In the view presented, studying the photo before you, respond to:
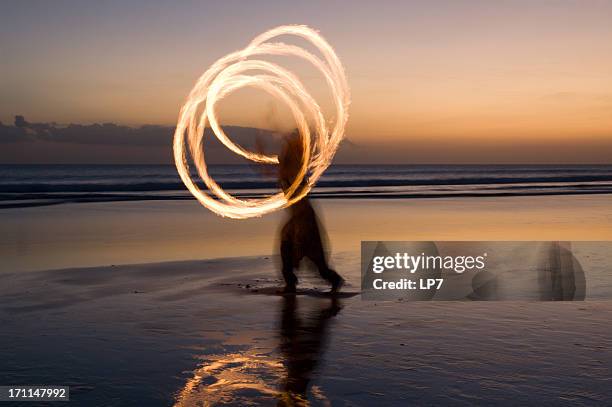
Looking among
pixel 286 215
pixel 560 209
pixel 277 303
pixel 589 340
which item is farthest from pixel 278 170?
pixel 560 209

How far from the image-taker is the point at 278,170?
11.2 meters

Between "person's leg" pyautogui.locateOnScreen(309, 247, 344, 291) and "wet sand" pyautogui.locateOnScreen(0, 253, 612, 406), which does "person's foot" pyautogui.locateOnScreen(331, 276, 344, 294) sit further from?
"wet sand" pyautogui.locateOnScreen(0, 253, 612, 406)

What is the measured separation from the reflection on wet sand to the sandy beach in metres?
0.02

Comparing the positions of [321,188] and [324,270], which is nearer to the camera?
[324,270]

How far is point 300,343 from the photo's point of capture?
25.2 feet

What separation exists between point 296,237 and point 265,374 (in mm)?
4828

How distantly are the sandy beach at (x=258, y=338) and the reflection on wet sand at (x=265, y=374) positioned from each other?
17 millimetres

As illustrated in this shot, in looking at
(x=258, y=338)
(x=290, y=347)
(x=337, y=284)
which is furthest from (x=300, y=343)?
(x=337, y=284)

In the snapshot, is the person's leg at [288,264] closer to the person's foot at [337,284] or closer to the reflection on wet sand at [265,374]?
the person's foot at [337,284]

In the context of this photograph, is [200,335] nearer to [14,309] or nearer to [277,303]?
[277,303]

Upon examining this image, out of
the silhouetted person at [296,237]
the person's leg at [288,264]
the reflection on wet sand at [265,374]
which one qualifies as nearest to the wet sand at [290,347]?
the reflection on wet sand at [265,374]

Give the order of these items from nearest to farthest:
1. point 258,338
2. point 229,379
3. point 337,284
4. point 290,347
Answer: point 229,379
point 290,347
point 258,338
point 337,284

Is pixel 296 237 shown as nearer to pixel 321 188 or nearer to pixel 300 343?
pixel 300 343

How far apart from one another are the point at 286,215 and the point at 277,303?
6.04 feet
